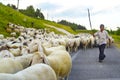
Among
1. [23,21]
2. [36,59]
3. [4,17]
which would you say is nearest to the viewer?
[36,59]

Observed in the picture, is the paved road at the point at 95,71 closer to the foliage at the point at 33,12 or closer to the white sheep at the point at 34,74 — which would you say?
the white sheep at the point at 34,74

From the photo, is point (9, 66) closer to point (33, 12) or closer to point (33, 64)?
point (33, 64)

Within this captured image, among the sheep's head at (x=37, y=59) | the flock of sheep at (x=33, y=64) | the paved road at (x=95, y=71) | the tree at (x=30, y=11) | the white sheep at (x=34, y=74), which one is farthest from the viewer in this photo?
the tree at (x=30, y=11)

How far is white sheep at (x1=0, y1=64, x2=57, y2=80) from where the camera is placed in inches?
327

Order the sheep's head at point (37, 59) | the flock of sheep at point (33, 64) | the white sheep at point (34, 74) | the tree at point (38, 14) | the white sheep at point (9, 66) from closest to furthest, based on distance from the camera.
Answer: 1. the white sheep at point (34, 74)
2. the flock of sheep at point (33, 64)
3. the white sheep at point (9, 66)
4. the sheep's head at point (37, 59)
5. the tree at point (38, 14)

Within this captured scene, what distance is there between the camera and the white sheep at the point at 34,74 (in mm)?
8302

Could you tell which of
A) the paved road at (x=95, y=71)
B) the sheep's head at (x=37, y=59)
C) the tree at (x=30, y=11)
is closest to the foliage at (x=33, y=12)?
the tree at (x=30, y=11)

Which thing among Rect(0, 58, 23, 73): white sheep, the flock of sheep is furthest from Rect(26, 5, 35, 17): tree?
Rect(0, 58, 23, 73): white sheep

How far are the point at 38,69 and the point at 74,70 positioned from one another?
9.04 m

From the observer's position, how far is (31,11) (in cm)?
11788

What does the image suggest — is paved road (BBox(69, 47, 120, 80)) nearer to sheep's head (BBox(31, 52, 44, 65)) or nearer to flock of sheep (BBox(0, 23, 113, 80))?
flock of sheep (BBox(0, 23, 113, 80))

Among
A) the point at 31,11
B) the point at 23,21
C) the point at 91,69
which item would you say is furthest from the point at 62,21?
the point at 91,69

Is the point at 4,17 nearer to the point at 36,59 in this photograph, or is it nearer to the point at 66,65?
the point at 66,65

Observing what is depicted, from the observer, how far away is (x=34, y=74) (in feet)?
31.3
